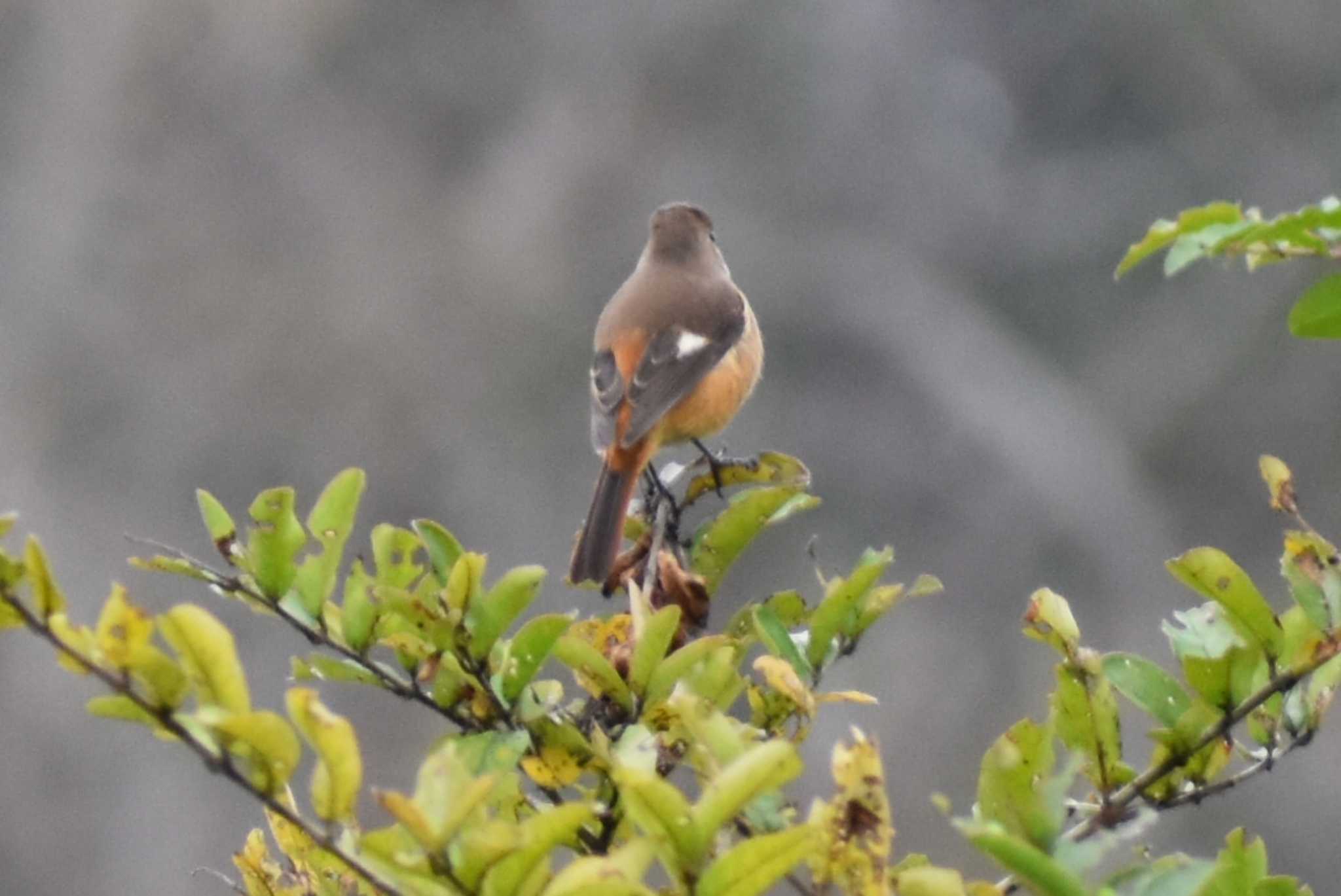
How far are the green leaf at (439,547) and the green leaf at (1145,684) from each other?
1.91 ft

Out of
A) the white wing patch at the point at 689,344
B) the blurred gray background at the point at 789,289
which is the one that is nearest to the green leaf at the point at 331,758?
the white wing patch at the point at 689,344

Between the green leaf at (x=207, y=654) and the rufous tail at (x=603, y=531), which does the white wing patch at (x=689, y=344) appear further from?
the green leaf at (x=207, y=654)

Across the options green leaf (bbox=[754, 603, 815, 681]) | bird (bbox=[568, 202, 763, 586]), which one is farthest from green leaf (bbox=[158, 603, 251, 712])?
bird (bbox=[568, 202, 763, 586])

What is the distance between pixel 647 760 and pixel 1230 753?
62 centimetres

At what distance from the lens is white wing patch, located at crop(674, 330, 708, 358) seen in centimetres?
346

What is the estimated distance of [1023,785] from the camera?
3.96ft

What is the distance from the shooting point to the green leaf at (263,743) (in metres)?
1.08

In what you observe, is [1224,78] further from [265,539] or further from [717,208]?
[265,539]

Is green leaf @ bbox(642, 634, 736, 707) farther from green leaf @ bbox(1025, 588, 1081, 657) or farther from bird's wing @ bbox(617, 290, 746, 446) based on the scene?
bird's wing @ bbox(617, 290, 746, 446)

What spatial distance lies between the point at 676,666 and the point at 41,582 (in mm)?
563

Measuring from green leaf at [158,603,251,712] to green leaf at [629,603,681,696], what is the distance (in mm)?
414

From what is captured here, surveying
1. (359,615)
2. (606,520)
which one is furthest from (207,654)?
(606,520)

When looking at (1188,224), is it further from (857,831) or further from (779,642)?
(779,642)

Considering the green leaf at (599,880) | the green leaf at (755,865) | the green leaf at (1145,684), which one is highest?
the green leaf at (1145,684)
